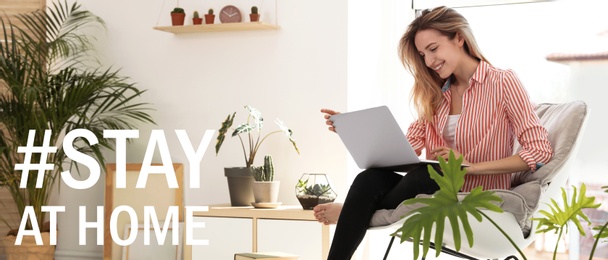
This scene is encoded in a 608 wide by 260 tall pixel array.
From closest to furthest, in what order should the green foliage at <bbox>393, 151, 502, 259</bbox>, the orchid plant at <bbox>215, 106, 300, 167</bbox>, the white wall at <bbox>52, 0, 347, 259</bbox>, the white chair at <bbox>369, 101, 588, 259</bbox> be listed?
1. the green foliage at <bbox>393, 151, 502, 259</bbox>
2. the white chair at <bbox>369, 101, 588, 259</bbox>
3. the orchid plant at <bbox>215, 106, 300, 167</bbox>
4. the white wall at <bbox>52, 0, 347, 259</bbox>

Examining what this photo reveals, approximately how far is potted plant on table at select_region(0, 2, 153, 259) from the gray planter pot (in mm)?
625

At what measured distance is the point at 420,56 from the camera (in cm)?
295

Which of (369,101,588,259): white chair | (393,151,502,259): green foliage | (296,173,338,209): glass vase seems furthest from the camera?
(296,173,338,209): glass vase

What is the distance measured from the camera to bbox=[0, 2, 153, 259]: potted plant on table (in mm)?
4137

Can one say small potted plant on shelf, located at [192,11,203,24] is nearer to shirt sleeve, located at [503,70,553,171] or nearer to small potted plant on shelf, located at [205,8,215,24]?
small potted plant on shelf, located at [205,8,215,24]

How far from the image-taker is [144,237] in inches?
162

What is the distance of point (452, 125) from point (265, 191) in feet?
3.68

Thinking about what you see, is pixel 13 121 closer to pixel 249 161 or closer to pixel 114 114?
pixel 114 114

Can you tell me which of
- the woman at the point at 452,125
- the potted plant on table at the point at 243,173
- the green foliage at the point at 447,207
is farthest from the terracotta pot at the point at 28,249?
the green foliage at the point at 447,207

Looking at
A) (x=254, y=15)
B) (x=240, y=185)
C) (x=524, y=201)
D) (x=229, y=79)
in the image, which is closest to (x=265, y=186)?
(x=240, y=185)

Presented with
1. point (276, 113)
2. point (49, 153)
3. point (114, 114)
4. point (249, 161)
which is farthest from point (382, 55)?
point (49, 153)

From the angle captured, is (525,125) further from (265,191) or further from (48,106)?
(48,106)

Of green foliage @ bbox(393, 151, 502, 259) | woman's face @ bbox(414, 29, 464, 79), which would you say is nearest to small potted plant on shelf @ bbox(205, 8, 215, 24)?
woman's face @ bbox(414, 29, 464, 79)

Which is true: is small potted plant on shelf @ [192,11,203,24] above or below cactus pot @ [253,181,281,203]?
above
